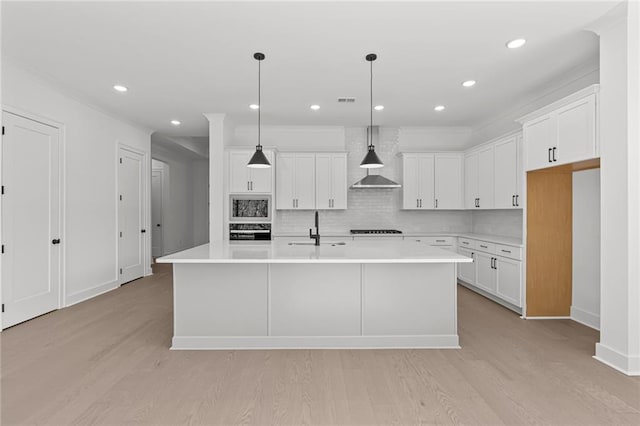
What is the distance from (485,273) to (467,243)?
74cm

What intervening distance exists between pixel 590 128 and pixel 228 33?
3.39m

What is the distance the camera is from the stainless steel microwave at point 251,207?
19.0ft

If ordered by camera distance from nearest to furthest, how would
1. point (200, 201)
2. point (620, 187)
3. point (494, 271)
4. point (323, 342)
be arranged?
point (620, 187)
point (323, 342)
point (494, 271)
point (200, 201)

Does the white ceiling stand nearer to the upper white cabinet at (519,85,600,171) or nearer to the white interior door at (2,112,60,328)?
the upper white cabinet at (519,85,600,171)

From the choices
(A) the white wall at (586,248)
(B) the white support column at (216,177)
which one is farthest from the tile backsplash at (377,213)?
(A) the white wall at (586,248)

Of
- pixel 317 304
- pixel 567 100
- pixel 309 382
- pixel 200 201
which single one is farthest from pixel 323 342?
pixel 200 201

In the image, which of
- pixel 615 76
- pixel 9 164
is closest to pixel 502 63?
pixel 615 76

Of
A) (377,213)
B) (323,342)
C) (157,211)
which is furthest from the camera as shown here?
(157,211)

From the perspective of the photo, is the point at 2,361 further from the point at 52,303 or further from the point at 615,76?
the point at 615,76

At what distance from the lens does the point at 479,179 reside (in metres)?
5.49

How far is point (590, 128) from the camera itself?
303cm

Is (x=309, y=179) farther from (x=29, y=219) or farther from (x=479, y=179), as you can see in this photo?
(x=29, y=219)

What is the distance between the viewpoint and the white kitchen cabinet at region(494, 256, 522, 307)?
13.4ft

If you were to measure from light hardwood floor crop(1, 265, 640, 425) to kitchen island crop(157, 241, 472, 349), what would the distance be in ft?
0.50
